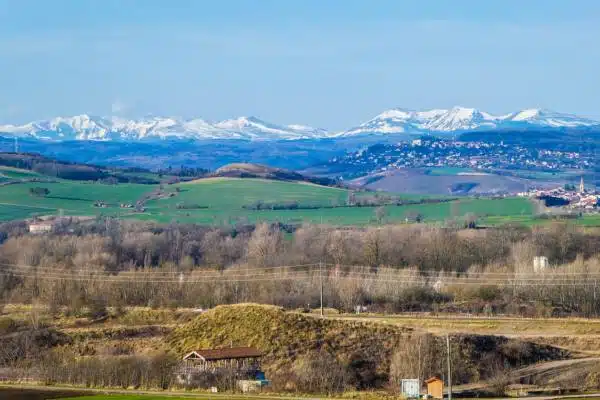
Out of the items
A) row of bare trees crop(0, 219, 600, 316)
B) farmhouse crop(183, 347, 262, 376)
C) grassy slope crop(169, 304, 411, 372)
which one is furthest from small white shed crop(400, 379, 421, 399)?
row of bare trees crop(0, 219, 600, 316)

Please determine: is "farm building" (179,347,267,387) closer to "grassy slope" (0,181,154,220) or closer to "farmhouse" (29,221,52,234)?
"farmhouse" (29,221,52,234)

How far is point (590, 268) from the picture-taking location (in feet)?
330

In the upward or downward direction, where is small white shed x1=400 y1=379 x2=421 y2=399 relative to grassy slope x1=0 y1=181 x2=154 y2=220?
downward

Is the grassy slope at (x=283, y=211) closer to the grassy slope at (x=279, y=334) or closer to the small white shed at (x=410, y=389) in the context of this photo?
the grassy slope at (x=279, y=334)

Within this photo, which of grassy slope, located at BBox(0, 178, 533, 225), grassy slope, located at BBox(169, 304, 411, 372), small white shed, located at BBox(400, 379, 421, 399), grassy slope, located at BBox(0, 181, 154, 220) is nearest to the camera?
small white shed, located at BBox(400, 379, 421, 399)

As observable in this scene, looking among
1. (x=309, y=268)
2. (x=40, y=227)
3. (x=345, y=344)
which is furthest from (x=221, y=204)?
(x=345, y=344)

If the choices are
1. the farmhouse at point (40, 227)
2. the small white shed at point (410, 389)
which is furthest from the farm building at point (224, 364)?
the farmhouse at point (40, 227)

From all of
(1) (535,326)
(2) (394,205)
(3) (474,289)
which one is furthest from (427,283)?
(2) (394,205)

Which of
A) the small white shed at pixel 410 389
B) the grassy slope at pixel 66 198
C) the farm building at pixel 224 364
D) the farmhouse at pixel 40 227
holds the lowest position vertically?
the farm building at pixel 224 364

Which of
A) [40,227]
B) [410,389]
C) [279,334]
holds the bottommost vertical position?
[279,334]

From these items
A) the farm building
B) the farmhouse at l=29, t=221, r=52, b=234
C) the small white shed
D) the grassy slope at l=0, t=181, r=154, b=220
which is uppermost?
the grassy slope at l=0, t=181, r=154, b=220

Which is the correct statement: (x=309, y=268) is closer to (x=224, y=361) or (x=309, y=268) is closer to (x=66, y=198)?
(x=224, y=361)

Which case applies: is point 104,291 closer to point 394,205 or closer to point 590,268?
point 590,268

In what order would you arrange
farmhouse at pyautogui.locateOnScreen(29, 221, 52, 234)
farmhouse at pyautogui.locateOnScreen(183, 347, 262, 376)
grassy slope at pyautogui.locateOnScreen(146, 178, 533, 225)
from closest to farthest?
farmhouse at pyautogui.locateOnScreen(183, 347, 262, 376) → farmhouse at pyautogui.locateOnScreen(29, 221, 52, 234) → grassy slope at pyautogui.locateOnScreen(146, 178, 533, 225)
